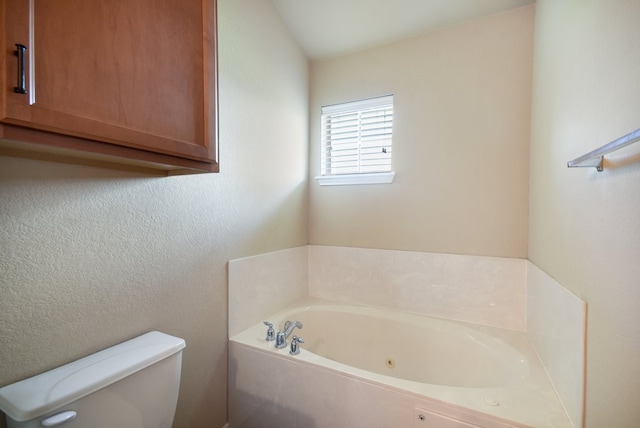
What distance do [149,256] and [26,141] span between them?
65 centimetres

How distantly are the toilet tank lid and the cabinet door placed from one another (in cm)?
72

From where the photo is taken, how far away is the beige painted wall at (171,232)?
84 centimetres

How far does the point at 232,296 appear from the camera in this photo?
1.60m

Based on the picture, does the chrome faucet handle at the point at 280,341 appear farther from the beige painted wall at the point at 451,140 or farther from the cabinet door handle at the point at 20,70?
the cabinet door handle at the point at 20,70

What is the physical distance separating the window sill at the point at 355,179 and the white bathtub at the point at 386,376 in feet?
3.25

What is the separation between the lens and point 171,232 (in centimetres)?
126

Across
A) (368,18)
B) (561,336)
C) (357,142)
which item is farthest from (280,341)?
(368,18)

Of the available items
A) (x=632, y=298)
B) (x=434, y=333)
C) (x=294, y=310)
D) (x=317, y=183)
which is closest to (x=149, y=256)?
(x=294, y=310)

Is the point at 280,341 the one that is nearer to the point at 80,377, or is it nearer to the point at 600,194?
the point at 80,377

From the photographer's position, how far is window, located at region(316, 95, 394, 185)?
6.92 ft

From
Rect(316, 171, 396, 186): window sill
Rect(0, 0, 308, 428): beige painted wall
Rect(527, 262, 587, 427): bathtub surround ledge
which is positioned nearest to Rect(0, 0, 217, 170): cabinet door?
Rect(0, 0, 308, 428): beige painted wall

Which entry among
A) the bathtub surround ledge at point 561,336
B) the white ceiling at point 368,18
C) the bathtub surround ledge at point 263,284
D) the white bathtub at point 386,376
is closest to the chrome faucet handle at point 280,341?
the white bathtub at point 386,376

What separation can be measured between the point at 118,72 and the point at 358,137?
170cm

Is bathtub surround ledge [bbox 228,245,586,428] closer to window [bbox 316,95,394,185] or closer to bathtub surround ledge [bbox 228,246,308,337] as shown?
bathtub surround ledge [bbox 228,246,308,337]
